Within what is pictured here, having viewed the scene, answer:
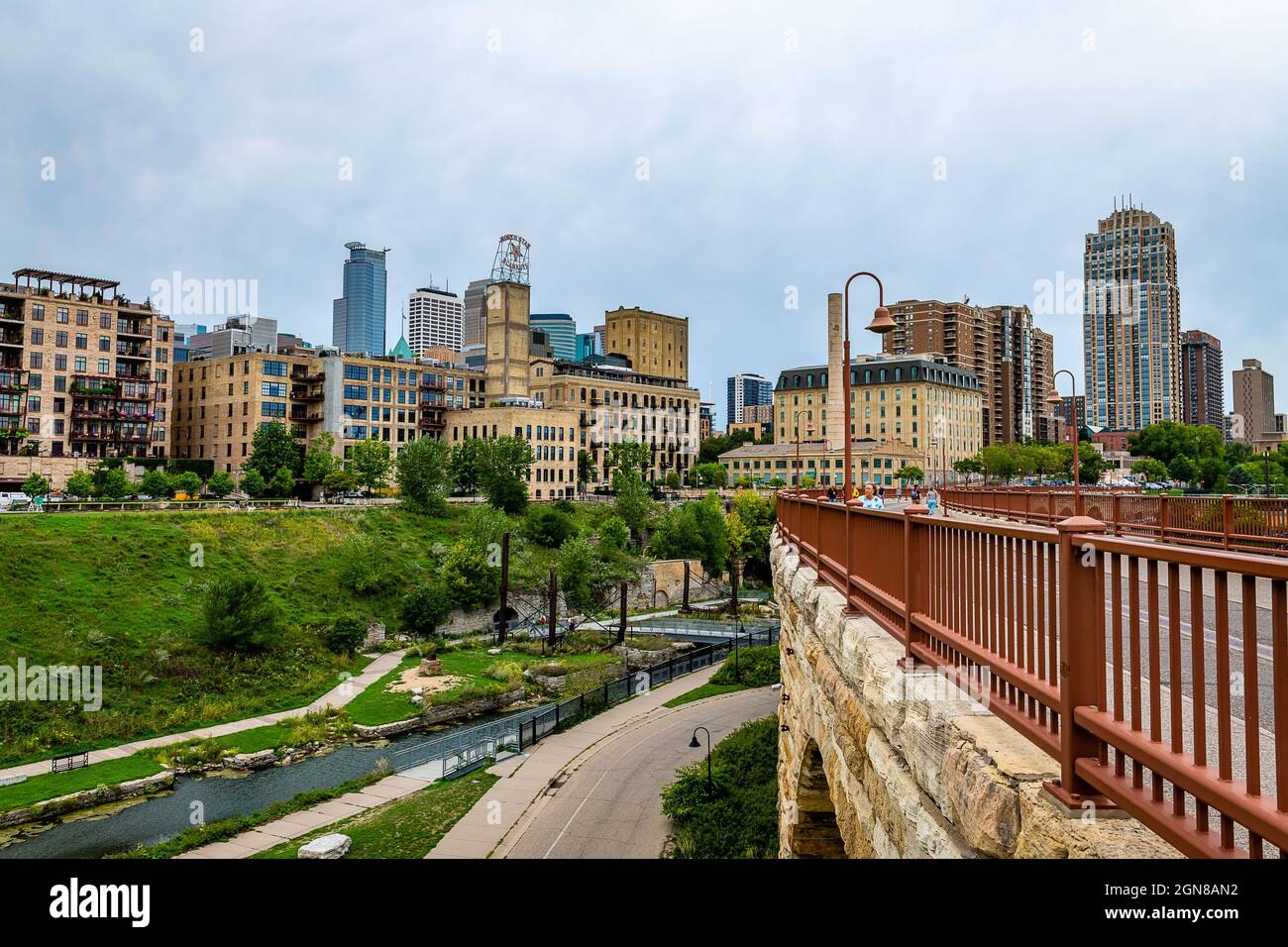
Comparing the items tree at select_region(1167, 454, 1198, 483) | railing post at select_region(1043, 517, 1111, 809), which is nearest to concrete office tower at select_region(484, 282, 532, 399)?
tree at select_region(1167, 454, 1198, 483)

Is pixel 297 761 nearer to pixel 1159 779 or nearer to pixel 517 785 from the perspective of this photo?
pixel 517 785

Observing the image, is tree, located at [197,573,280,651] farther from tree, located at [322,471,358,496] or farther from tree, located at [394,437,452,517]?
tree, located at [322,471,358,496]

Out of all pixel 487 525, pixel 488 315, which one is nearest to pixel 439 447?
pixel 487 525

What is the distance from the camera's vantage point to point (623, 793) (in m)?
26.8

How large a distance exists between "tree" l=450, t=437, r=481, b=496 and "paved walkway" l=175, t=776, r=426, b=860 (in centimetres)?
5500

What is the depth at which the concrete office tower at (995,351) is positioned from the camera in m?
157

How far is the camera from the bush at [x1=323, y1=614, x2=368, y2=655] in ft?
145

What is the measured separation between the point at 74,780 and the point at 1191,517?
3320cm

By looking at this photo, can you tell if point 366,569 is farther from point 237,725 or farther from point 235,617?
point 237,725

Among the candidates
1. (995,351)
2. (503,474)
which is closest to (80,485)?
(503,474)

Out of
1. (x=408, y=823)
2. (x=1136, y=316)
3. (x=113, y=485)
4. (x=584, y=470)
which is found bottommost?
(x=408, y=823)

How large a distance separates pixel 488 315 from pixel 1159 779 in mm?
110354

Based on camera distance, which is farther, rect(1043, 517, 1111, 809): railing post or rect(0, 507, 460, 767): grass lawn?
rect(0, 507, 460, 767): grass lawn

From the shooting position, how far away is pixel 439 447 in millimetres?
74500
